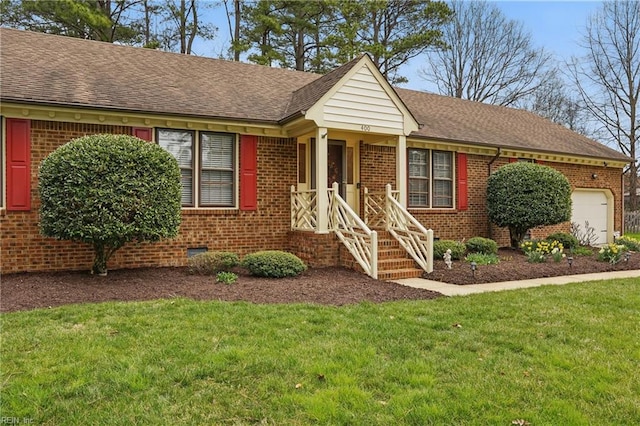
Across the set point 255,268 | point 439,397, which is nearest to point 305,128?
point 255,268

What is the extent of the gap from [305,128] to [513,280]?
17.2 ft

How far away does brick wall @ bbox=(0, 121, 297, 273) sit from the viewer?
8188 mm

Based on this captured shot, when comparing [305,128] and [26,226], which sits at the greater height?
[305,128]

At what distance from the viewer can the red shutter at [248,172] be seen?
33.2ft

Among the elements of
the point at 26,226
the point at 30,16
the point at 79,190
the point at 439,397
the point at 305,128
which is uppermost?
the point at 30,16

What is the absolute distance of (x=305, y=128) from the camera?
10055 mm

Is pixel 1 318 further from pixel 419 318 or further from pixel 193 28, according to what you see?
pixel 193 28

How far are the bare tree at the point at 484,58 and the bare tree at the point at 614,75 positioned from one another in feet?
8.16

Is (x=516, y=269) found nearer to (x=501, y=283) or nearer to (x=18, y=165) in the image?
(x=501, y=283)

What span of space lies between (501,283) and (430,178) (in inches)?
200

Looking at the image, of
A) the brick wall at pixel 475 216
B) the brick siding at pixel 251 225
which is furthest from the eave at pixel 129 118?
the brick wall at pixel 475 216

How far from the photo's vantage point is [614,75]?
27438mm

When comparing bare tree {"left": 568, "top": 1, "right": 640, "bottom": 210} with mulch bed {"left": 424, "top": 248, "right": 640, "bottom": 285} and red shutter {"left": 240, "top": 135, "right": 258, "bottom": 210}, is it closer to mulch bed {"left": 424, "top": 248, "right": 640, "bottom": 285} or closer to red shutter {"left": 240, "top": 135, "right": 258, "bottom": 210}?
mulch bed {"left": 424, "top": 248, "right": 640, "bottom": 285}

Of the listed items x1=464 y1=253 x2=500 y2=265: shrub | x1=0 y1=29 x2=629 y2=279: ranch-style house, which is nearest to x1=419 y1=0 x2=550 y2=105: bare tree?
x1=0 y1=29 x2=629 y2=279: ranch-style house
